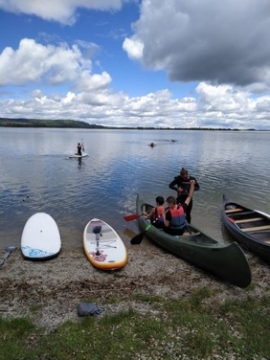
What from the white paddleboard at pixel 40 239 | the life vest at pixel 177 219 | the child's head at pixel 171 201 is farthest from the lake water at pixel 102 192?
the child's head at pixel 171 201

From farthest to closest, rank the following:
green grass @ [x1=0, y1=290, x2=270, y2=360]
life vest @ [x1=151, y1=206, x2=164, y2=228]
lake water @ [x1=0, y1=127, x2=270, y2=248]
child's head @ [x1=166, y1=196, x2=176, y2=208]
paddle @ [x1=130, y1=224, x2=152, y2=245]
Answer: lake water @ [x1=0, y1=127, x2=270, y2=248] < life vest @ [x1=151, y1=206, x2=164, y2=228] < paddle @ [x1=130, y1=224, x2=152, y2=245] < child's head @ [x1=166, y1=196, x2=176, y2=208] < green grass @ [x1=0, y1=290, x2=270, y2=360]

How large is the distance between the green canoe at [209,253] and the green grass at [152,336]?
1.03 metres

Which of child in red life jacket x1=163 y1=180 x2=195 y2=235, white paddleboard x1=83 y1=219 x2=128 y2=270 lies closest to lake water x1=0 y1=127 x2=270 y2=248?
white paddleboard x1=83 y1=219 x2=128 y2=270

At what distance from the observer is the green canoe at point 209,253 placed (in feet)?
25.2

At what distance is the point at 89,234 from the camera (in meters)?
11.8

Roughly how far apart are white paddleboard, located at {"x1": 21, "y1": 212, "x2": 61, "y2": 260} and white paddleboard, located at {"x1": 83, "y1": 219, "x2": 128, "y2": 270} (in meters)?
1.22

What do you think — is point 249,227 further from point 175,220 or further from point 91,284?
point 91,284

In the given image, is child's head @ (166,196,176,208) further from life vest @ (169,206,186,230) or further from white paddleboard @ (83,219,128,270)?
white paddleboard @ (83,219,128,270)

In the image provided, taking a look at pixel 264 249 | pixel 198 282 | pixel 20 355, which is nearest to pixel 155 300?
pixel 198 282

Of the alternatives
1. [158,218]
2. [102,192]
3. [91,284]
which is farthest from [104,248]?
[102,192]

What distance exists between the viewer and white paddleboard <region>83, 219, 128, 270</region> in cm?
917

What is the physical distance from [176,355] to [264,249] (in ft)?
18.9

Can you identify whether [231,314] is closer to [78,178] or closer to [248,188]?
[248,188]

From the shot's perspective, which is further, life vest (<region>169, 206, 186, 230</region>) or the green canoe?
life vest (<region>169, 206, 186, 230</region>)
